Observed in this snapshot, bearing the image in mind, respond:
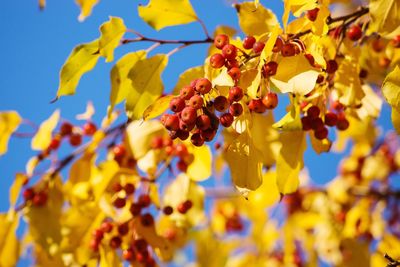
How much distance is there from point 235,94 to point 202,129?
0.11m

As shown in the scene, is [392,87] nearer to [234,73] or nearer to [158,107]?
[234,73]

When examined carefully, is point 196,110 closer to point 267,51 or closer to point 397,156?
point 267,51

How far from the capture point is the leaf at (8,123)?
6.45 ft

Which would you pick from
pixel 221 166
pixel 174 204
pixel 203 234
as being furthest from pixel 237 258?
pixel 174 204

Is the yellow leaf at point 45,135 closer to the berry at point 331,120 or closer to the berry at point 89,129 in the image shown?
the berry at point 89,129

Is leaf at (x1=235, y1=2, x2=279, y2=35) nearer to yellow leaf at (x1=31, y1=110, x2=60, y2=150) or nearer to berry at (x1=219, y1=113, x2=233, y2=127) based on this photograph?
berry at (x1=219, y1=113, x2=233, y2=127)

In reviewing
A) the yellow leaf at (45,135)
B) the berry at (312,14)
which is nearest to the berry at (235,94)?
the berry at (312,14)

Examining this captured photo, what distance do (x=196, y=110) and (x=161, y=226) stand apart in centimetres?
126

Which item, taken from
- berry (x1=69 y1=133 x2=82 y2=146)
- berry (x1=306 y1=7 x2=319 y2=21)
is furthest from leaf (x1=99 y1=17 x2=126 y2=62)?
berry (x1=69 y1=133 x2=82 y2=146)

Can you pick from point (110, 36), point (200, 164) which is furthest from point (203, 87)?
point (200, 164)

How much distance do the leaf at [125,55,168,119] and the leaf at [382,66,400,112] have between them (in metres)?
0.67

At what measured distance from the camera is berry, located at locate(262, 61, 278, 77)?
1139mm

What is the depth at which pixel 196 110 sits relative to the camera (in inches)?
41.4

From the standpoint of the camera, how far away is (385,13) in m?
1.24
